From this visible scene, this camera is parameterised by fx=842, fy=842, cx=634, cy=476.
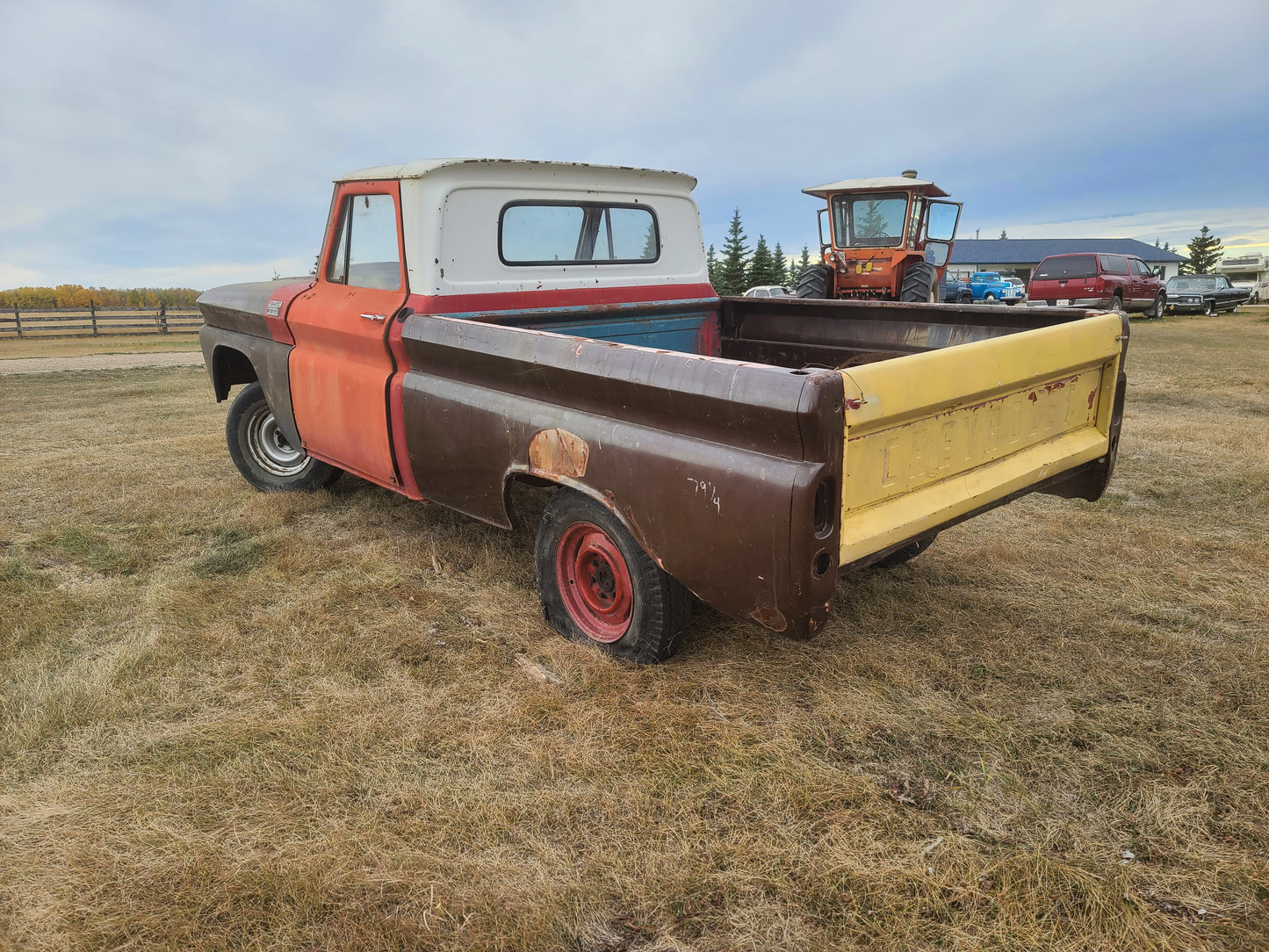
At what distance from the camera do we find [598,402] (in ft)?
9.12

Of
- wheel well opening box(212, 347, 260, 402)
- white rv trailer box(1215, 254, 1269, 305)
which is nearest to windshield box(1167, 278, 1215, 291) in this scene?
white rv trailer box(1215, 254, 1269, 305)

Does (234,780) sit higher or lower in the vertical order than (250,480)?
lower

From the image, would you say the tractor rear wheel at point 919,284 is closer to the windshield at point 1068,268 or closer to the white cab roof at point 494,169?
the windshield at point 1068,268

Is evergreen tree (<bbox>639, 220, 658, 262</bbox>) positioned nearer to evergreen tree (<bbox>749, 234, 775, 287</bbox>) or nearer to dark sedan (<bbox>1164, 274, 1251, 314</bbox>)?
dark sedan (<bbox>1164, 274, 1251, 314</bbox>)

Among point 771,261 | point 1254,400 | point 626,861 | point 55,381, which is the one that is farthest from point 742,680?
point 771,261

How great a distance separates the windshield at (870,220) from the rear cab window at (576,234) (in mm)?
9900

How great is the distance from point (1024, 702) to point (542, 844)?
1662mm

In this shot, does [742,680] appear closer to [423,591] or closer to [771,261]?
[423,591]

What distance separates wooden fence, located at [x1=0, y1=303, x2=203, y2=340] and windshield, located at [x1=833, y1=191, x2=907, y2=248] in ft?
64.3

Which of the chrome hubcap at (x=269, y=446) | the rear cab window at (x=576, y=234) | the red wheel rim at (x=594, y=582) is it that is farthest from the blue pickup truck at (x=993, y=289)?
the red wheel rim at (x=594, y=582)

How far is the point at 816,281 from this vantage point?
13266 mm

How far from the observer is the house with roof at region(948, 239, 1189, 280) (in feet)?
188

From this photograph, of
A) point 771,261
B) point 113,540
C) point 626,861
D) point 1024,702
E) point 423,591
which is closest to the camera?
Answer: point 626,861

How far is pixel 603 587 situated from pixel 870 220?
11.9m
